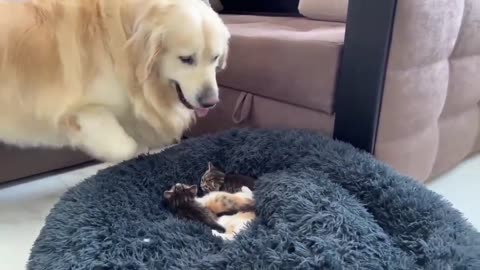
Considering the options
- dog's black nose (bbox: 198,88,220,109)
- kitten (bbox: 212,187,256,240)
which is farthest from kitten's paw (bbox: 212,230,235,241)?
dog's black nose (bbox: 198,88,220,109)

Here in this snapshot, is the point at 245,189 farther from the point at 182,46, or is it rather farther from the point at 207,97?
the point at 182,46

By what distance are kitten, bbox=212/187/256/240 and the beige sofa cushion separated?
92cm

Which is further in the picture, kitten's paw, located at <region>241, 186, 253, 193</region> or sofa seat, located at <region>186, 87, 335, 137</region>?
sofa seat, located at <region>186, 87, 335, 137</region>

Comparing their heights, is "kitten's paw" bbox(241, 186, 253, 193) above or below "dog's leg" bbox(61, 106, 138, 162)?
below

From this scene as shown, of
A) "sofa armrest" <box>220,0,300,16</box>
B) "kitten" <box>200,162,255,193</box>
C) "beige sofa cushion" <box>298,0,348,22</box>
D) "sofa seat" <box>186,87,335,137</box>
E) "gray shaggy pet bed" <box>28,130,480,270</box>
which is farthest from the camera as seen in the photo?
"sofa armrest" <box>220,0,300,16</box>

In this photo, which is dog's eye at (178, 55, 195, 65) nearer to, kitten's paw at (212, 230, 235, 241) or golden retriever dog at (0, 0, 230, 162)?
golden retriever dog at (0, 0, 230, 162)

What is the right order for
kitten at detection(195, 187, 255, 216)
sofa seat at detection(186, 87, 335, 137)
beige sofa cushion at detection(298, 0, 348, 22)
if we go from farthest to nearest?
beige sofa cushion at detection(298, 0, 348, 22)
sofa seat at detection(186, 87, 335, 137)
kitten at detection(195, 187, 255, 216)

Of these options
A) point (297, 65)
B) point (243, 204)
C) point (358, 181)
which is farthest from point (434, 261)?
point (297, 65)

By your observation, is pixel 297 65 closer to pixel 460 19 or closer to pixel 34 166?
pixel 460 19

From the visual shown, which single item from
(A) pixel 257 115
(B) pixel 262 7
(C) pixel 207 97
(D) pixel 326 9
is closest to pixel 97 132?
(C) pixel 207 97

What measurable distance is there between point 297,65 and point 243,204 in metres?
0.44

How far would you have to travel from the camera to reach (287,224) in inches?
42.0

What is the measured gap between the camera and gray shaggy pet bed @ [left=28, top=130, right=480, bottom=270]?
1002 millimetres

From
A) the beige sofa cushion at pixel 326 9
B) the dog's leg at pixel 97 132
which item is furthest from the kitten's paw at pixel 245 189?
the beige sofa cushion at pixel 326 9
